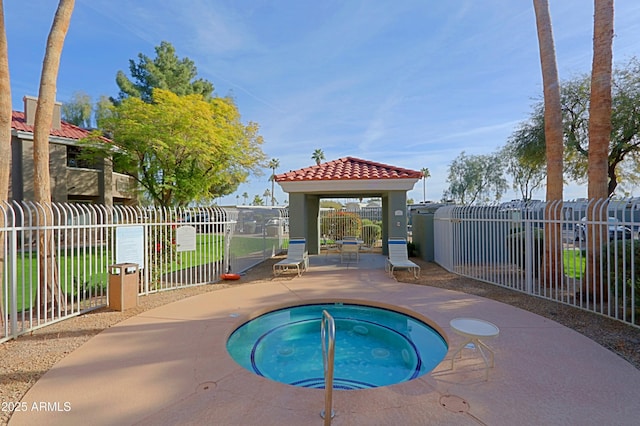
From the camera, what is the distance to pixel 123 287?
6.92 metres

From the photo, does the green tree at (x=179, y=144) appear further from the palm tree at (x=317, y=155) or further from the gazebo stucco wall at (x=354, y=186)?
the palm tree at (x=317, y=155)

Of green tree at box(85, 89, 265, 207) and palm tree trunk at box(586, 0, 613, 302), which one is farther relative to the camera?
green tree at box(85, 89, 265, 207)

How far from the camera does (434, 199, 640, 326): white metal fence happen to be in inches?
226

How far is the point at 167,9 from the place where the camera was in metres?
10.7

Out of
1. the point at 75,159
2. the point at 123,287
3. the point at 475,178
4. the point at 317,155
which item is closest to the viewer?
the point at 123,287

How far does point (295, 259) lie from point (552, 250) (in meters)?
7.89

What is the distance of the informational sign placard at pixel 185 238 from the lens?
884 centimetres

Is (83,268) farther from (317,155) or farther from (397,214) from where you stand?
(317,155)

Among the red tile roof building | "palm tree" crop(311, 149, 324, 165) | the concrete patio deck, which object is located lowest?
the concrete patio deck

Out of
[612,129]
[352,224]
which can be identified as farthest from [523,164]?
[352,224]

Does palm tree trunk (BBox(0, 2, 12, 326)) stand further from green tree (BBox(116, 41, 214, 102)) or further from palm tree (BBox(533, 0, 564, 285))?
green tree (BBox(116, 41, 214, 102))

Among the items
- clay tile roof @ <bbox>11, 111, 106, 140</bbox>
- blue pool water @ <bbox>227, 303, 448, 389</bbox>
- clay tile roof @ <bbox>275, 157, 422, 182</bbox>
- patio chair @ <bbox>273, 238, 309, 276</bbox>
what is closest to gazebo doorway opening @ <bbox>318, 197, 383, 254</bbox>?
clay tile roof @ <bbox>275, 157, 422, 182</bbox>

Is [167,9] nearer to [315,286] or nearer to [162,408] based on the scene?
[315,286]

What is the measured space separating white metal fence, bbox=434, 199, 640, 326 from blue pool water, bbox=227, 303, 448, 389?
12.2 ft
